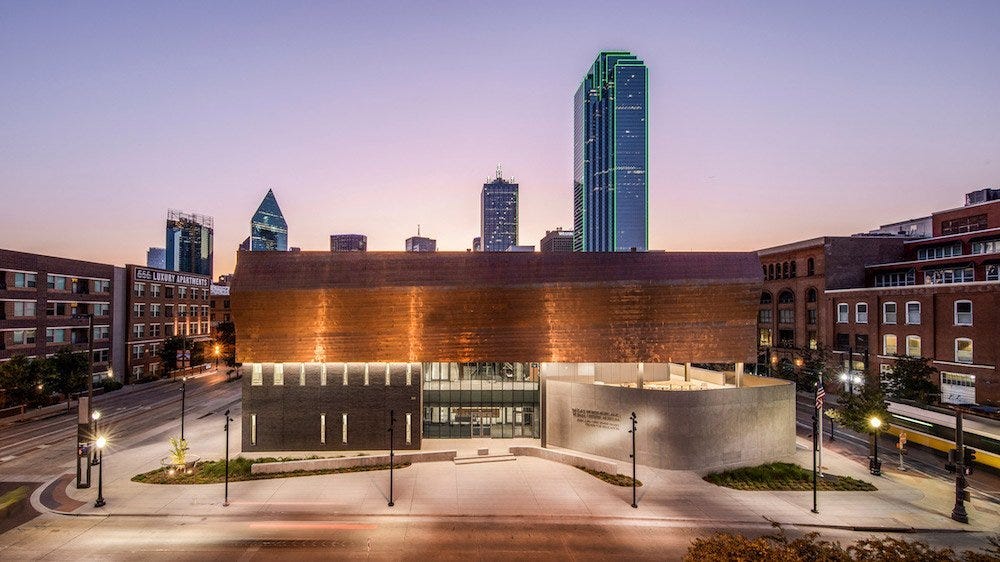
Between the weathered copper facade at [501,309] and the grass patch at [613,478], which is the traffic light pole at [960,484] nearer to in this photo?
the weathered copper facade at [501,309]

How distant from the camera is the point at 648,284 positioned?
3400cm

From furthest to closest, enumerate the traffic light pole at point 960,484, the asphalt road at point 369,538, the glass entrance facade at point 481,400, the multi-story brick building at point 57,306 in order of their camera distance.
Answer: the multi-story brick building at point 57,306 → the glass entrance facade at point 481,400 → the traffic light pole at point 960,484 → the asphalt road at point 369,538

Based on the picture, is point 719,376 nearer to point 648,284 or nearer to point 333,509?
point 648,284

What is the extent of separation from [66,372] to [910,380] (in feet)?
266

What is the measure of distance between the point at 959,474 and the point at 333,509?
31058 millimetres

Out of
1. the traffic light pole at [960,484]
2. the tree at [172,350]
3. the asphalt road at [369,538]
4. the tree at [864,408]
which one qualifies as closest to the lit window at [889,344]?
the tree at [864,408]

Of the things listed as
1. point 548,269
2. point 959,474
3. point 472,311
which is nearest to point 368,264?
point 472,311

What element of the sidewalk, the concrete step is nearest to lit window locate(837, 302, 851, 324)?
the sidewalk

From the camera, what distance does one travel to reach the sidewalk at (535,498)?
2350 centimetres

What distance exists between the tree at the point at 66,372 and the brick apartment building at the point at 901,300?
244 ft

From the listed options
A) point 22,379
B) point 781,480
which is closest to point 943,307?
point 781,480

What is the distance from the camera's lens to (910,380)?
42.5 metres

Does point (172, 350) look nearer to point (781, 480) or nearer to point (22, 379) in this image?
point (22, 379)

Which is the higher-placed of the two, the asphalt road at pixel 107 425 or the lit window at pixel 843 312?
the lit window at pixel 843 312
